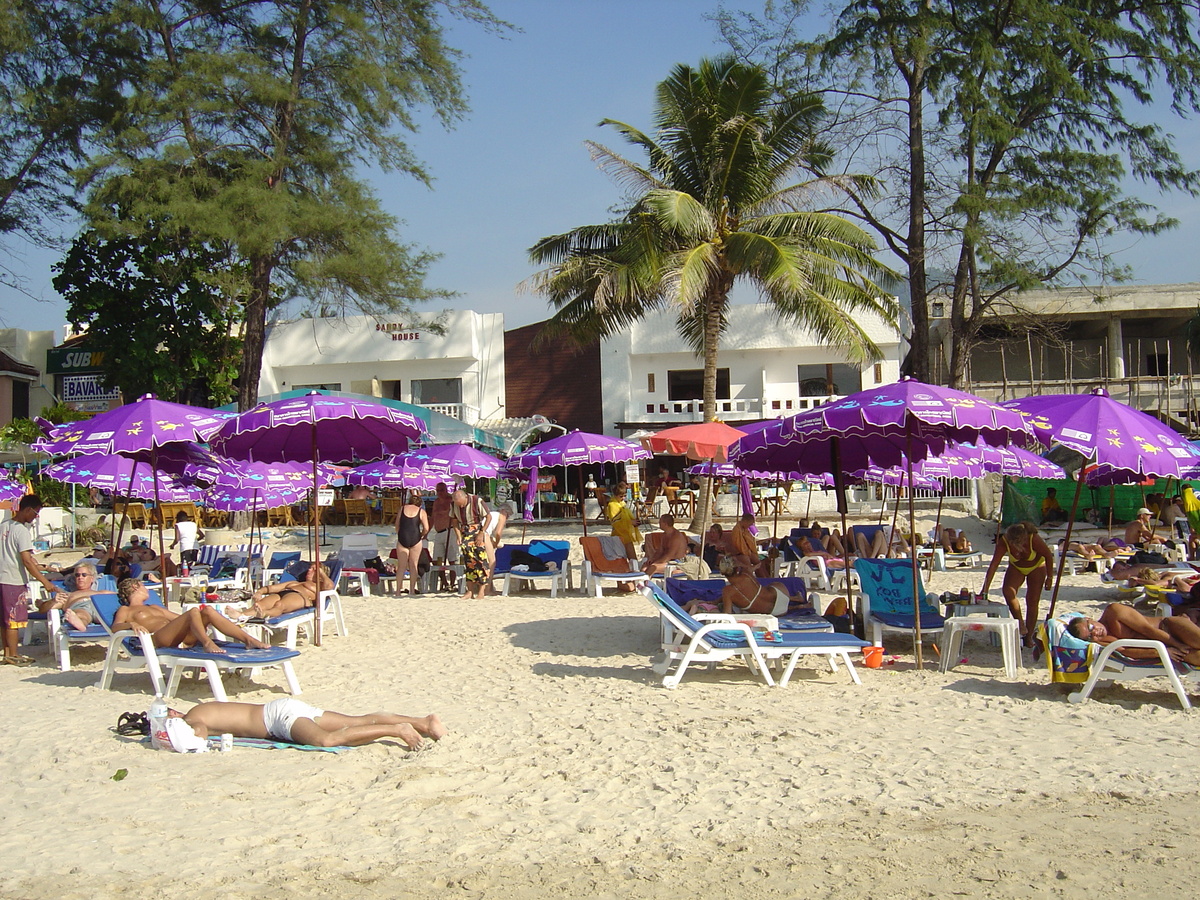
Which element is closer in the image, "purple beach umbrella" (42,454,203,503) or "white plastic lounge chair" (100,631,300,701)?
"white plastic lounge chair" (100,631,300,701)

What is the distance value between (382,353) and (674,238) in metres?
16.0

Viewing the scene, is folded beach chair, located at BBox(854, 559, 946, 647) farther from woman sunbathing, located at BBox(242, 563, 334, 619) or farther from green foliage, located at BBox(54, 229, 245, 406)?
green foliage, located at BBox(54, 229, 245, 406)

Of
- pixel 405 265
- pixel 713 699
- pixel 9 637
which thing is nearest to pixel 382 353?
pixel 405 265

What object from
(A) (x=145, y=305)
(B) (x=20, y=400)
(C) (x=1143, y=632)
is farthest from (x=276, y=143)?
(C) (x=1143, y=632)

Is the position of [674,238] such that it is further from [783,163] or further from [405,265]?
[405,265]

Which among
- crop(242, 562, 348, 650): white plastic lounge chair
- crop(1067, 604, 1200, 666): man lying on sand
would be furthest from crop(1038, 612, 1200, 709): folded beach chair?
crop(242, 562, 348, 650): white plastic lounge chair

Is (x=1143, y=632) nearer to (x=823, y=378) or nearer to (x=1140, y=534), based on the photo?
(x=1140, y=534)

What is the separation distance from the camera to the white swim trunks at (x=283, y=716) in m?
5.98

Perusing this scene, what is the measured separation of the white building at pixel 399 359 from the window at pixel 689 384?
555cm

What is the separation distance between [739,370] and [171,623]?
1052 inches

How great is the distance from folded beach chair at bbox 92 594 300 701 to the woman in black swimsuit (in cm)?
600

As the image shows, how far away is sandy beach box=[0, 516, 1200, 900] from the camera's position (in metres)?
4.09

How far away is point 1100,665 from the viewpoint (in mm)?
6613

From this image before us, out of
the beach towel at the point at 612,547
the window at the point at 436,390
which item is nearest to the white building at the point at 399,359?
the window at the point at 436,390
